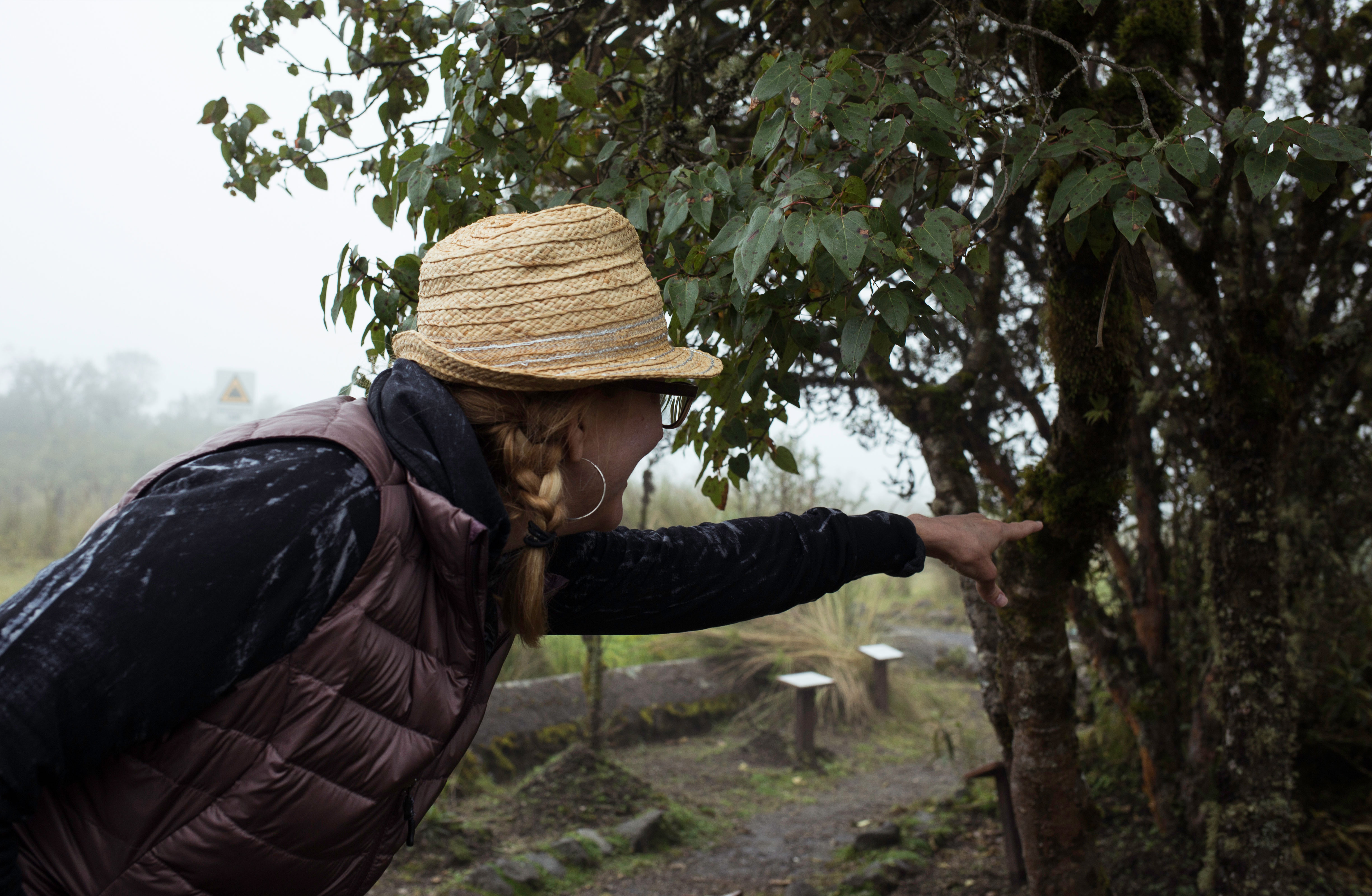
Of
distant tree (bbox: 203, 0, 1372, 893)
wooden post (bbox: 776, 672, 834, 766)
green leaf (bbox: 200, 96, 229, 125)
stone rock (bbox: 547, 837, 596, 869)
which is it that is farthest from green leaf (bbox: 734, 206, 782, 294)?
wooden post (bbox: 776, 672, 834, 766)

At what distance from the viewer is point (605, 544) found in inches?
61.2

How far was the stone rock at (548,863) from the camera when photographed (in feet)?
13.0

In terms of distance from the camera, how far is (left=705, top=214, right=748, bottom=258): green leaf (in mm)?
1378

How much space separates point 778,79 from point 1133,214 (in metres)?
0.56

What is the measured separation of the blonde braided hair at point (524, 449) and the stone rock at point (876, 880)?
304 centimetres

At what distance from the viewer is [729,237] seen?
1396 millimetres

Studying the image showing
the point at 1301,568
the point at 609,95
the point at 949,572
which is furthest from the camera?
the point at 949,572

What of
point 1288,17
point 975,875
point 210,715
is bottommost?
point 975,875

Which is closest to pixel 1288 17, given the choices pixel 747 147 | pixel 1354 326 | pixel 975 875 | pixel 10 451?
pixel 1354 326

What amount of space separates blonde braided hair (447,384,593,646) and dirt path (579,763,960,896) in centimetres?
317

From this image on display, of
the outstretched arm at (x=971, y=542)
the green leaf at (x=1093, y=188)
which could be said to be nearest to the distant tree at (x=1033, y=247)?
the green leaf at (x=1093, y=188)

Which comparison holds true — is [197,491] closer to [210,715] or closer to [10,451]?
[210,715]

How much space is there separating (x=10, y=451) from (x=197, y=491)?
5121 millimetres

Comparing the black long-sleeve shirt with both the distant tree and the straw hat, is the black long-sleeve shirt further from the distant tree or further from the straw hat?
the distant tree
